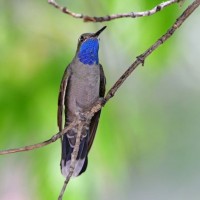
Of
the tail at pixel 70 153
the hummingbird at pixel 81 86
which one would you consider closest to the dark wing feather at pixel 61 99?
the hummingbird at pixel 81 86

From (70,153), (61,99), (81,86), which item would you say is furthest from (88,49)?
(70,153)

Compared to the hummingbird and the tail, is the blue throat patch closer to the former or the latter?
the hummingbird

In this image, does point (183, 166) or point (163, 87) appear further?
point (183, 166)

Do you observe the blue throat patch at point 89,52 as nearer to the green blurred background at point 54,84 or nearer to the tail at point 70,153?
the green blurred background at point 54,84

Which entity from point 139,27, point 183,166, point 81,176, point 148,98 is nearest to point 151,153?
point 148,98

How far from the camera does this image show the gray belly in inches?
81.7

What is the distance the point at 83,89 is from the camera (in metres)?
2.09

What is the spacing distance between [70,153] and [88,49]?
38 centimetres

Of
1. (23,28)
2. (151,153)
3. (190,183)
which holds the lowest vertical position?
(190,183)

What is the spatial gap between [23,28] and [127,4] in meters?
0.30

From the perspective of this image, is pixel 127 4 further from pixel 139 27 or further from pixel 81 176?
pixel 81 176

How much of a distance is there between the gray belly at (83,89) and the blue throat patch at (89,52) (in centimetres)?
3

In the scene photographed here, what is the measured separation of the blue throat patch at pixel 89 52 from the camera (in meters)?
2.00

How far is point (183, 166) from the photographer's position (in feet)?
10.6
